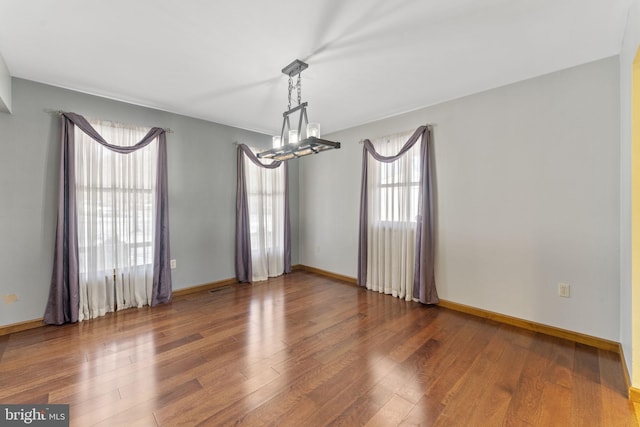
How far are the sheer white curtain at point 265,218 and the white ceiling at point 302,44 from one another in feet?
5.52

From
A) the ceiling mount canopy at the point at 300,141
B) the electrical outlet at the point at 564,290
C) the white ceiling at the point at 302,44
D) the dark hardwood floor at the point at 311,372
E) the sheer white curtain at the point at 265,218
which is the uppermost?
the white ceiling at the point at 302,44

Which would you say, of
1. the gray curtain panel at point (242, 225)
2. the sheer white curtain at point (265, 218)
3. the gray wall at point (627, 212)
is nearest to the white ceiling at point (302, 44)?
the gray wall at point (627, 212)

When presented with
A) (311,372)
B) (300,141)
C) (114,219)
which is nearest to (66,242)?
(114,219)

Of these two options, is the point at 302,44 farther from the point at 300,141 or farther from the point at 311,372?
the point at 311,372

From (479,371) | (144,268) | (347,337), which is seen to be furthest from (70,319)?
(479,371)

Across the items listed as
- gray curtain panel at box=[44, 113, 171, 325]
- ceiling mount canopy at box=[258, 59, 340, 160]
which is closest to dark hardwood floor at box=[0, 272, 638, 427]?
gray curtain panel at box=[44, 113, 171, 325]

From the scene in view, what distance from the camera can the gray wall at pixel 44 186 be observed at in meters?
2.77

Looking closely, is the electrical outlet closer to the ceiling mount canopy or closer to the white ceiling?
the white ceiling

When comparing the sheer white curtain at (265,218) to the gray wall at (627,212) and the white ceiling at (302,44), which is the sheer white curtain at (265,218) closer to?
the white ceiling at (302,44)

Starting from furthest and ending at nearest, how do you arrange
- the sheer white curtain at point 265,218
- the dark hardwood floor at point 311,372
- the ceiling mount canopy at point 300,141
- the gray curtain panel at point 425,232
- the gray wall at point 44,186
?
the sheer white curtain at point 265,218 → the gray curtain panel at point 425,232 → the gray wall at point 44,186 → the ceiling mount canopy at point 300,141 → the dark hardwood floor at point 311,372

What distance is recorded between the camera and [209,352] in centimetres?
242

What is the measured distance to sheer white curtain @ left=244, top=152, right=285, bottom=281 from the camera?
4715mm

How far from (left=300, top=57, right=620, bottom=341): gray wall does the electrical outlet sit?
0.04 metres

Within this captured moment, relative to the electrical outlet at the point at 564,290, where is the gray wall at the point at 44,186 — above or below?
above
